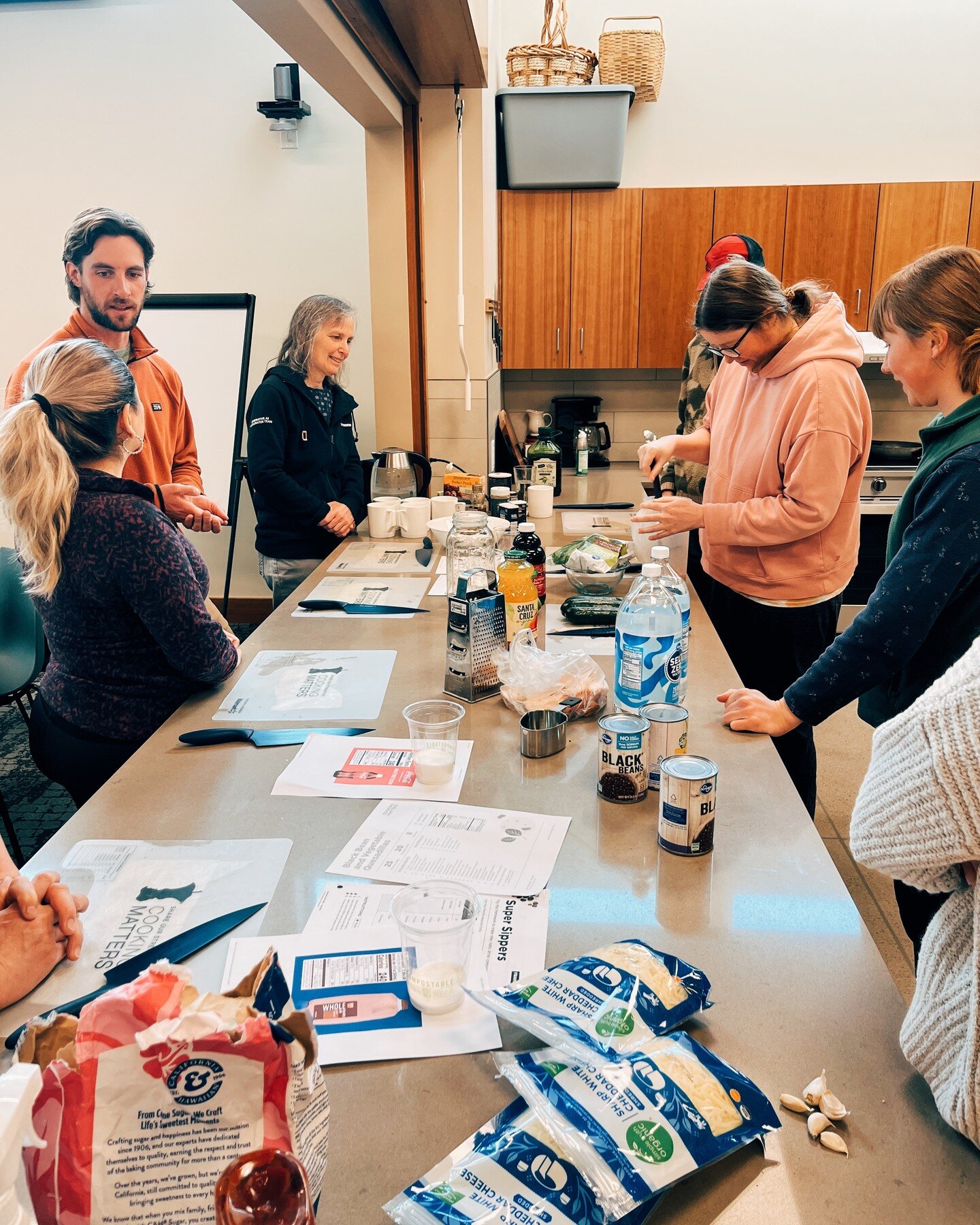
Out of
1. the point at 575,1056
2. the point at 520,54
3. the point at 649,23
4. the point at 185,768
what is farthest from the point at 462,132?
the point at 575,1056

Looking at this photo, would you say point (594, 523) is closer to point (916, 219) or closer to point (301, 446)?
point (301, 446)

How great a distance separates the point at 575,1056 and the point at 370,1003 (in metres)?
0.25

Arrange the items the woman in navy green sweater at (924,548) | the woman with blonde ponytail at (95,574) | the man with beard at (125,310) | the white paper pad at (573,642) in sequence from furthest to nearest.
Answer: the man with beard at (125,310) < the white paper pad at (573,642) < the woman with blonde ponytail at (95,574) < the woman in navy green sweater at (924,548)

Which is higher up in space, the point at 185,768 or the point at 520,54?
the point at 520,54

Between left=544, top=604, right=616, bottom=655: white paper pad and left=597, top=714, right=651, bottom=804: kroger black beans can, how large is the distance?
59cm

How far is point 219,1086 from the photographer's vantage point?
0.59 metres

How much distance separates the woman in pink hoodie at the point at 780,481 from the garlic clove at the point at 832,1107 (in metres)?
1.50

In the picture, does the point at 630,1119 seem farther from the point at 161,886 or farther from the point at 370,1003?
the point at 161,886

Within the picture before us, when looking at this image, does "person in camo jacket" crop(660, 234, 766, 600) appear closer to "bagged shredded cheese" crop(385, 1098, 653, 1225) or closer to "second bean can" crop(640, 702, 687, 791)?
"second bean can" crop(640, 702, 687, 791)

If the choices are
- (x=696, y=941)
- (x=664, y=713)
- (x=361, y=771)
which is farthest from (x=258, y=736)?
(x=696, y=941)

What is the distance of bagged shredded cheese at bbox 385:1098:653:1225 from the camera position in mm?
717

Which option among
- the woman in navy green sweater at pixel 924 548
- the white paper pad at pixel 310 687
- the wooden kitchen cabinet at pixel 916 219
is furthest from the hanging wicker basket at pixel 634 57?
the white paper pad at pixel 310 687

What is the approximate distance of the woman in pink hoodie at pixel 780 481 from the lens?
6.98 ft

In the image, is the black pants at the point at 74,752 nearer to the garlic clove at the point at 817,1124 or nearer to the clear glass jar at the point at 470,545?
the clear glass jar at the point at 470,545
